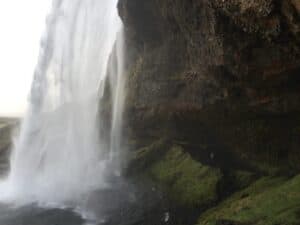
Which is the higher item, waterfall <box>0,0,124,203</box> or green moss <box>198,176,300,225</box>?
waterfall <box>0,0,124,203</box>

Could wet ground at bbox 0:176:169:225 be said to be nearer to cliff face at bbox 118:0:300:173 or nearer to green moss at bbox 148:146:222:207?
green moss at bbox 148:146:222:207

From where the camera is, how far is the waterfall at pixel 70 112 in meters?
34.1

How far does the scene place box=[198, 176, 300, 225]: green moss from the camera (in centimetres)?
1588

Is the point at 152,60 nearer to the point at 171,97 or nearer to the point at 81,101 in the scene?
the point at 171,97

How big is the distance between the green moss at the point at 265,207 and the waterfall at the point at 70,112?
13070 millimetres

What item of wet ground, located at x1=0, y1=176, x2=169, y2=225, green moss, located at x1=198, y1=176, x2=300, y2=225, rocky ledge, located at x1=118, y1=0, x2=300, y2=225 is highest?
rocky ledge, located at x1=118, y1=0, x2=300, y2=225

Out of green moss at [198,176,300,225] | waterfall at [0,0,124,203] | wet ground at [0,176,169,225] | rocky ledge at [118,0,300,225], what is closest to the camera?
green moss at [198,176,300,225]

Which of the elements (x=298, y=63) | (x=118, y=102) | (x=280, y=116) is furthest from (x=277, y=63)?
(x=118, y=102)

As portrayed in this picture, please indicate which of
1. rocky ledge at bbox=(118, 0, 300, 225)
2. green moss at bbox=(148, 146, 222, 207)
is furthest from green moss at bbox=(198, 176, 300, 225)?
green moss at bbox=(148, 146, 222, 207)

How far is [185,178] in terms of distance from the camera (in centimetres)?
2722

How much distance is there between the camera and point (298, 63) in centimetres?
2066

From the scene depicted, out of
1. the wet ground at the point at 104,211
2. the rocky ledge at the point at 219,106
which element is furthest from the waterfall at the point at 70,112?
the rocky ledge at the point at 219,106

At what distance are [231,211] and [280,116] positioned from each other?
7.85 metres

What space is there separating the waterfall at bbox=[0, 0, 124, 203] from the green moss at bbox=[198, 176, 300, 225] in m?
13.1
